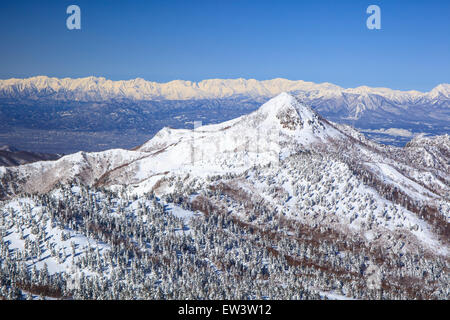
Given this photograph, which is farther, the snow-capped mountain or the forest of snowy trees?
the snow-capped mountain

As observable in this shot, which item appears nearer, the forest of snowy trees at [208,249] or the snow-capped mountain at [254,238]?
the forest of snowy trees at [208,249]

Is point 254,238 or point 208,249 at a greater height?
point 208,249

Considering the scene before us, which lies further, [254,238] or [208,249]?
[254,238]

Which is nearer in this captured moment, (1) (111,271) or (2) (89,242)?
(1) (111,271)
